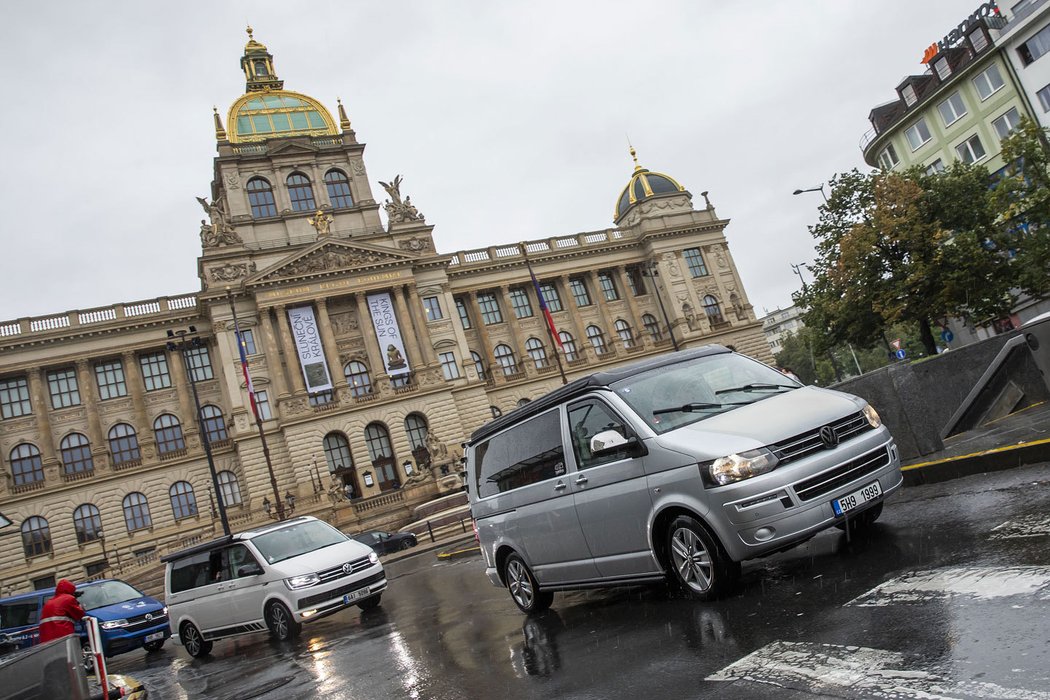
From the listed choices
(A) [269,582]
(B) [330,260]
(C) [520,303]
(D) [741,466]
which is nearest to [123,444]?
(B) [330,260]

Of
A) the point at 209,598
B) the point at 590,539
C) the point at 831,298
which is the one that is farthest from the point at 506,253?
the point at 590,539

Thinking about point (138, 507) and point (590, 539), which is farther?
point (138, 507)

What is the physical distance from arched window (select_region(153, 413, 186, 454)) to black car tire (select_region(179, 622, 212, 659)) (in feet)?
113

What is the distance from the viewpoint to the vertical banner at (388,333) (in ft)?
153

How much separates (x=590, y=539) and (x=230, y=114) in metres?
53.7

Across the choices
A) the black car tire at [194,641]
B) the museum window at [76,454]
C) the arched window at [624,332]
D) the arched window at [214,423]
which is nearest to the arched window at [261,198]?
the arched window at [214,423]

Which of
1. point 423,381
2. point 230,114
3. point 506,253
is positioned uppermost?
point 230,114

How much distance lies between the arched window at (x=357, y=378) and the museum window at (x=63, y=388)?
51.5 feet

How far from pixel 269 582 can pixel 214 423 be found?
37.7 metres

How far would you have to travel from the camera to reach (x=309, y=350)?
4516 centimetres

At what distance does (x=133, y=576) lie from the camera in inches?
1388

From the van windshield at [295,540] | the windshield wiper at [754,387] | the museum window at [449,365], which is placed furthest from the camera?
the museum window at [449,365]

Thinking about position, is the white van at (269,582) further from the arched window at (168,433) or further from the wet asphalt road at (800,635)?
the arched window at (168,433)

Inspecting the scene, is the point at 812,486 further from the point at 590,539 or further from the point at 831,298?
the point at 831,298
